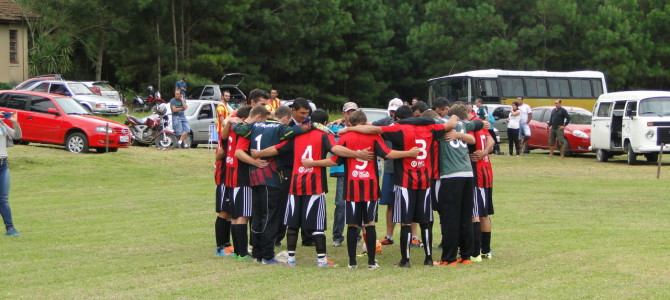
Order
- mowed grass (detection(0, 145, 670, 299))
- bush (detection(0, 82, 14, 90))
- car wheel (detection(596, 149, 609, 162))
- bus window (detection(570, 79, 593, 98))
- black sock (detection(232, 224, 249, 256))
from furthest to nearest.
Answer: bus window (detection(570, 79, 593, 98))
bush (detection(0, 82, 14, 90))
car wheel (detection(596, 149, 609, 162))
black sock (detection(232, 224, 249, 256))
mowed grass (detection(0, 145, 670, 299))

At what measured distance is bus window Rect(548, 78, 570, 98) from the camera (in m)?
49.7

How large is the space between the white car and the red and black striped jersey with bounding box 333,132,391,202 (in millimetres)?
19328

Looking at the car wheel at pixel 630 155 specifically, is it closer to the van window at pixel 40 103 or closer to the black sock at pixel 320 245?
the van window at pixel 40 103

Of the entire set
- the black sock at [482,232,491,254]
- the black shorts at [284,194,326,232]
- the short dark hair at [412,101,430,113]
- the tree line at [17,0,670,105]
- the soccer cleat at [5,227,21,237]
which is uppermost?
the tree line at [17,0,670,105]

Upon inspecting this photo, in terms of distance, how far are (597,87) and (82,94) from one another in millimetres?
23812

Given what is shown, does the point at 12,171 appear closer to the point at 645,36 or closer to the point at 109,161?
the point at 109,161

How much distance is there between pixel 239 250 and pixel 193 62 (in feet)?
138

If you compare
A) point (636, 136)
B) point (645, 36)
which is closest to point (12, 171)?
point (636, 136)

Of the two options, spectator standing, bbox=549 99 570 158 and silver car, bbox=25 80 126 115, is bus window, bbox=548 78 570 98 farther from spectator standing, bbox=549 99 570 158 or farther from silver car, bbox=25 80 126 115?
silver car, bbox=25 80 126 115

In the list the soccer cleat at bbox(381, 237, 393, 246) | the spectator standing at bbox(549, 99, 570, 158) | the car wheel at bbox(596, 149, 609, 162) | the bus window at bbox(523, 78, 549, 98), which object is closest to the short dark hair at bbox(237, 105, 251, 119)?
the soccer cleat at bbox(381, 237, 393, 246)

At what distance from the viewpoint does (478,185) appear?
40.9 ft

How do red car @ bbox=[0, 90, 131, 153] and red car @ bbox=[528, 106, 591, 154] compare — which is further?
red car @ bbox=[528, 106, 591, 154]

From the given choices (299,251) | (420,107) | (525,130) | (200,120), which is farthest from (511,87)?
(420,107)

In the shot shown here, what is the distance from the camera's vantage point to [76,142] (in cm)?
2836
